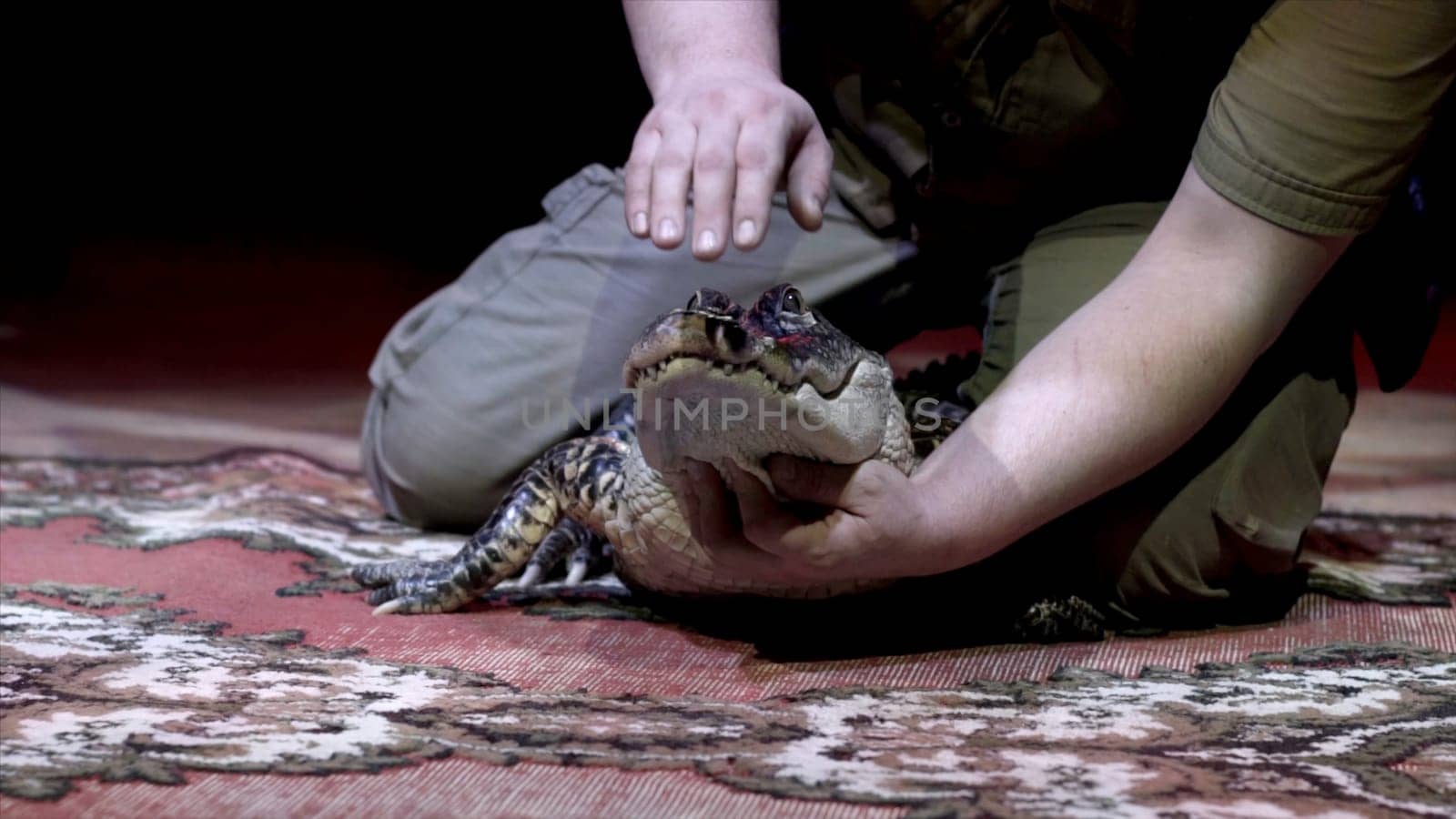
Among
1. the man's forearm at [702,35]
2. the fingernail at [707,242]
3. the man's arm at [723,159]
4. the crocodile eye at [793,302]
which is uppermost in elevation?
the man's forearm at [702,35]

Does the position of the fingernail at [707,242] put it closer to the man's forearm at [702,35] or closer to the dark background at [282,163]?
the man's forearm at [702,35]

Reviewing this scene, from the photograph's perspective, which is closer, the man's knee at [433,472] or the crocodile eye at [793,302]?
the crocodile eye at [793,302]

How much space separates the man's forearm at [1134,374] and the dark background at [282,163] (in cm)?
218

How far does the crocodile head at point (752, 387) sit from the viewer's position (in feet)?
3.55

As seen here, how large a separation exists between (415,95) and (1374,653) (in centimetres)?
300

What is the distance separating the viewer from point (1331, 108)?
129 centimetres

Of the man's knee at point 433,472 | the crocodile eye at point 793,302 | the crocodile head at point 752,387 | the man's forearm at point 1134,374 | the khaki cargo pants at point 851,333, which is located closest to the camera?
the crocodile head at point 752,387

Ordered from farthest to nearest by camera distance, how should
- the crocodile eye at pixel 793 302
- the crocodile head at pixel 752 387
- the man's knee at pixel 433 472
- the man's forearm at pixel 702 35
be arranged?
the man's knee at pixel 433 472 < the man's forearm at pixel 702 35 < the crocodile eye at pixel 793 302 < the crocodile head at pixel 752 387

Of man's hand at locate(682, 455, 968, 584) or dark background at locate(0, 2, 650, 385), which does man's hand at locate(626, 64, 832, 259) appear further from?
dark background at locate(0, 2, 650, 385)

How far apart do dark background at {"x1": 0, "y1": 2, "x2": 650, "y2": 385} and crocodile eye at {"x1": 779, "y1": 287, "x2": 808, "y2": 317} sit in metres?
2.26

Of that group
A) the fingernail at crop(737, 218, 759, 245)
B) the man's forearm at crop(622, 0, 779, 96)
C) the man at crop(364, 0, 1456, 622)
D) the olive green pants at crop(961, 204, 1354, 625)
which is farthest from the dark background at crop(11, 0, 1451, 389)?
the fingernail at crop(737, 218, 759, 245)

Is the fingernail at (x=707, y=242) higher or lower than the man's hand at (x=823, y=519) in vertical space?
higher

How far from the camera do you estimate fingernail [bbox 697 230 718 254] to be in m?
1.14

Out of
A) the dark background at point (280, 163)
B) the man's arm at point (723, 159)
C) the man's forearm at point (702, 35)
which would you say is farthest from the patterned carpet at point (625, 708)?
the dark background at point (280, 163)
